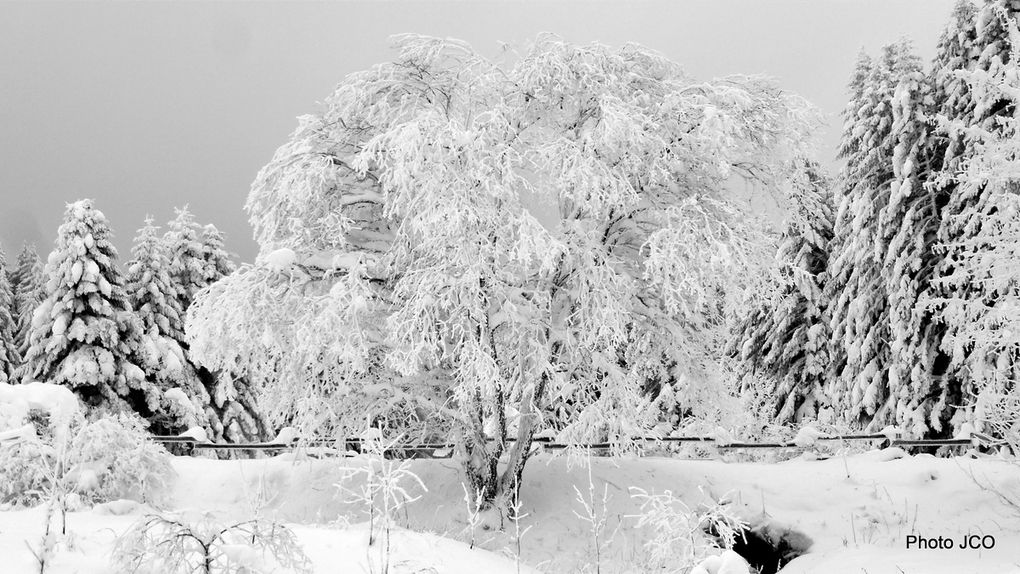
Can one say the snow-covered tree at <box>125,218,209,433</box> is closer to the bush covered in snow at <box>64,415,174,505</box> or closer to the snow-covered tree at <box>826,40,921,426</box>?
the bush covered in snow at <box>64,415,174,505</box>

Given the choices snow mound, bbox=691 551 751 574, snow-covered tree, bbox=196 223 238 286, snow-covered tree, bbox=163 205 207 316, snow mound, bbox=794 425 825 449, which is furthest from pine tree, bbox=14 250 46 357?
snow mound, bbox=691 551 751 574

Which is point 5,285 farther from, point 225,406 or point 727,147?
point 727,147

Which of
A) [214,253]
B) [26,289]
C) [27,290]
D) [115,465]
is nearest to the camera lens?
[115,465]

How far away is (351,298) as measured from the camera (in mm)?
10938

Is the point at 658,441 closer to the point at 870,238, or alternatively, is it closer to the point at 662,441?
the point at 662,441

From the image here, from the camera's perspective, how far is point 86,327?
20.8m

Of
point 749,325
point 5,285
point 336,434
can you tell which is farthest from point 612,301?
point 5,285

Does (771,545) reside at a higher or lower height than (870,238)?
lower

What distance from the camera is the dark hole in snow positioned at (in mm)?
10945

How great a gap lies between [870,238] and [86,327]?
22643mm

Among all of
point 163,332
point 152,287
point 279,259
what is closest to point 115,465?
point 279,259

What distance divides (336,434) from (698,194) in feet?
24.0

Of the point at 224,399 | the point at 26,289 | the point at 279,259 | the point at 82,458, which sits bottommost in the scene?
the point at 82,458

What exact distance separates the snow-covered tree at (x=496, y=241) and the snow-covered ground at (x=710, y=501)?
1.12 metres
